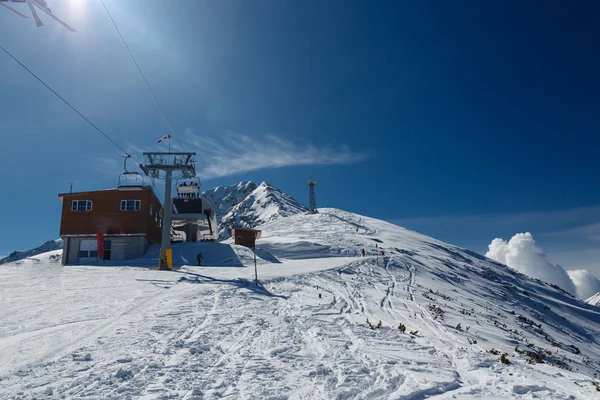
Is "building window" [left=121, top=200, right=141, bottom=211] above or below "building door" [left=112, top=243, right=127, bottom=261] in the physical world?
above

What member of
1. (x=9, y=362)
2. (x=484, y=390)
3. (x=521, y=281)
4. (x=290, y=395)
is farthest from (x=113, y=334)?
(x=521, y=281)

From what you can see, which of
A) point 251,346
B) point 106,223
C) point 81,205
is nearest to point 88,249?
point 106,223

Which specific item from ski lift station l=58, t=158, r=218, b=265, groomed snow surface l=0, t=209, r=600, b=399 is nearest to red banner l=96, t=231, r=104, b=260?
ski lift station l=58, t=158, r=218, b=265

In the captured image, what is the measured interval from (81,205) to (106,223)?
10.9ft

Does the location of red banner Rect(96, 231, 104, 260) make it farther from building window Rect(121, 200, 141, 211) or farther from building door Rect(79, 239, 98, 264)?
building window Rect(121, 200, 141, 211)

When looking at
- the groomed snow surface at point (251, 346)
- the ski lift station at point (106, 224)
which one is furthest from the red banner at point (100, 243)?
the groomed snow surface at point (251, 346)

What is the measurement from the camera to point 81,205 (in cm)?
3669

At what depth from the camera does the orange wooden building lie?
3553 cm

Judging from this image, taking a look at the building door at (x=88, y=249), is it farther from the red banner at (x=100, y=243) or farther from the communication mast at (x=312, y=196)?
the communication mast at (x=312, y=196)

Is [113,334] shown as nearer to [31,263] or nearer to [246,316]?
[246,316]

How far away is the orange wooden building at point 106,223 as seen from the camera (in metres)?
35.5

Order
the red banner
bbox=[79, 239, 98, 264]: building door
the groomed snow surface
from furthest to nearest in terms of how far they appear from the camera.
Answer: bbox=[79, 239, 98, 264]: building door < the red banner < the groomed snow surface

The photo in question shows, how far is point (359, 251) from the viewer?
41250 millimetres

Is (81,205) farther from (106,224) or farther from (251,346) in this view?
(251,346)
